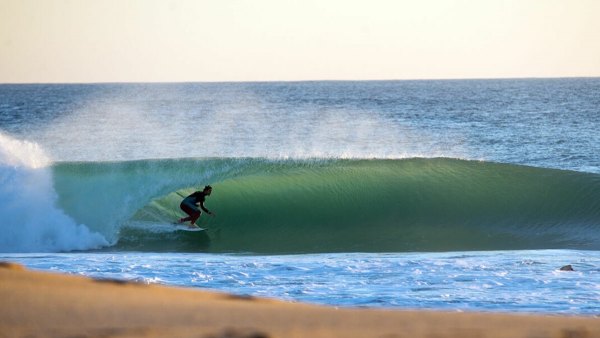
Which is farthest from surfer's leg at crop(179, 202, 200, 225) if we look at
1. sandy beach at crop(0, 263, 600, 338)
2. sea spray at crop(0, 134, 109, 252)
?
sandy beach at crop(0, 263, 600, 338)

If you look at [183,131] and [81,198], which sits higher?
[183,131]

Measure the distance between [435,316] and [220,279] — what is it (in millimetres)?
6563

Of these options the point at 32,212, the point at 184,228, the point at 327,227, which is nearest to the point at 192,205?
the point at 184,228

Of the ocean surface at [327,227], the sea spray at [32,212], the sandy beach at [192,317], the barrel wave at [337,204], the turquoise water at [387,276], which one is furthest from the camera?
the barrel wave at [337,204]

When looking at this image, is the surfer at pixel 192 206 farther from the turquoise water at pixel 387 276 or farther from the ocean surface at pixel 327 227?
the turquoise water at pixel 387 276

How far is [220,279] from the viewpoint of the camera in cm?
974

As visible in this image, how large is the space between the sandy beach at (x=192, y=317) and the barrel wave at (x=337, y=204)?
33.7 ft

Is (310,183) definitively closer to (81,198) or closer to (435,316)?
(81,198)

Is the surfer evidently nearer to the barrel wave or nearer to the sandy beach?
the barrel wave

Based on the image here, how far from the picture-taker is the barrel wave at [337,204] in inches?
577

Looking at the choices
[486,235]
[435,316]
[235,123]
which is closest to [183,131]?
[235,123]

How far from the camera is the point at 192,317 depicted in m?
3.17

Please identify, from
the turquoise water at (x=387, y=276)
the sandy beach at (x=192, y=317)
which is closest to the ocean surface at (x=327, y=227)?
the turquoise water at (x=387, y=276)

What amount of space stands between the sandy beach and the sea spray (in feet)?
35.6
